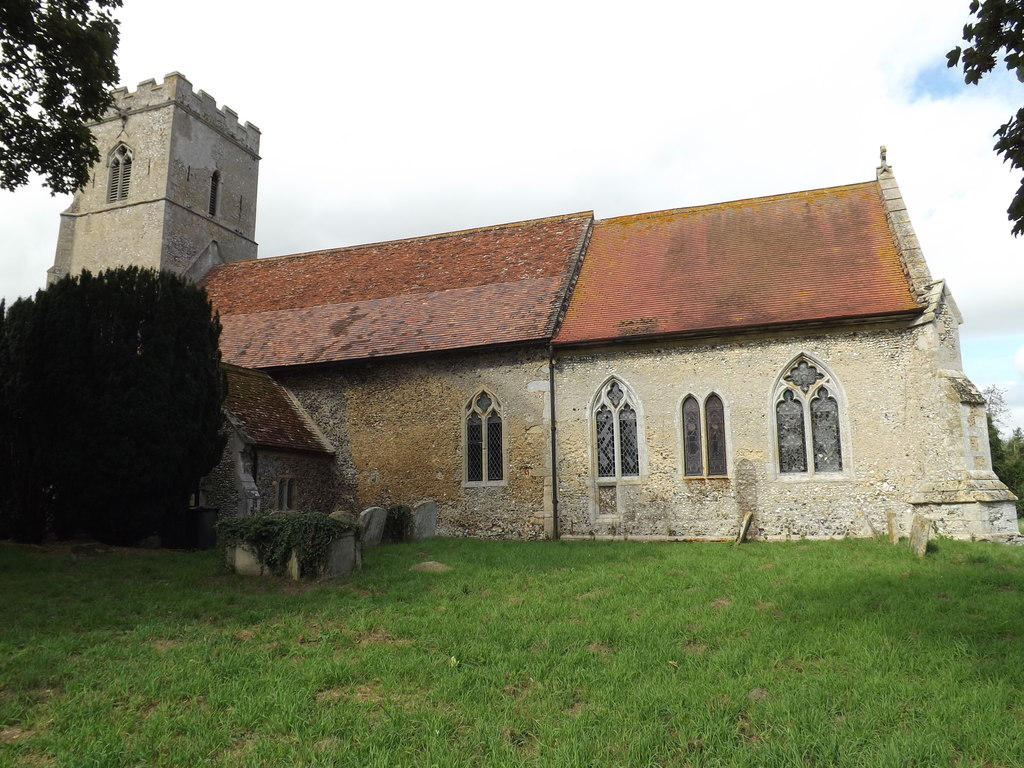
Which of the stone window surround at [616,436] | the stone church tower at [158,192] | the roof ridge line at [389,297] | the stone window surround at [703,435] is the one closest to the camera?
the stone window surround at [703,435]

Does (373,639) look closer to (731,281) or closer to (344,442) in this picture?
(344,442)

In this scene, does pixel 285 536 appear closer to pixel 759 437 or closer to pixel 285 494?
pixel 285 494

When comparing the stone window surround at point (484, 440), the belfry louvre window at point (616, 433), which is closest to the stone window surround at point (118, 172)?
the stone window surround at point (484, 440)

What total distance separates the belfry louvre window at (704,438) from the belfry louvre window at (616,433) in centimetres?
100

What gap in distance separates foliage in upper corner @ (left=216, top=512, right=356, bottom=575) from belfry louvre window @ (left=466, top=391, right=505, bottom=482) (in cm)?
576

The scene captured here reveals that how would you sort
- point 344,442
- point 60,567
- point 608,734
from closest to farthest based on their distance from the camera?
point 608,734 → point 60,567 → point 344,442

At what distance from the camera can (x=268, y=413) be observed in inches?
608

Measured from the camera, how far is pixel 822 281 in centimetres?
1490

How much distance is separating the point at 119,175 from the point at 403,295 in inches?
494

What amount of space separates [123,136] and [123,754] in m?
24.2

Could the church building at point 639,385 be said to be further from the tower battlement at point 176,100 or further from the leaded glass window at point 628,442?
the tower battlement at point 176,100

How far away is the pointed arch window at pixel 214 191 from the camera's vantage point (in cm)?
2460

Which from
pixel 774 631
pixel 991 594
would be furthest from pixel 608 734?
pixel 991 594

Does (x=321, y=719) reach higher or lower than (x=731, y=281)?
lower
